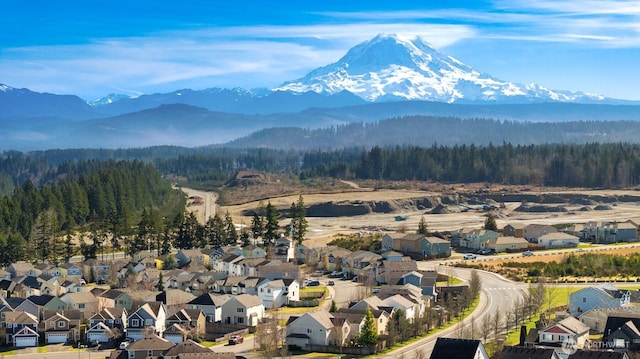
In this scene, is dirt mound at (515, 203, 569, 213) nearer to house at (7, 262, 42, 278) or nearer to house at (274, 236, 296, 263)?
house at (274, 236, 296, 263)

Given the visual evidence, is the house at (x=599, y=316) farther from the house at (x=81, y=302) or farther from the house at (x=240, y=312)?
the house at (x=81, y=302)

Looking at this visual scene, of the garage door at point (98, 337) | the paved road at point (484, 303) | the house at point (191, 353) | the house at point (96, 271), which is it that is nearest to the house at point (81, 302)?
the garage door at point (98, 337)

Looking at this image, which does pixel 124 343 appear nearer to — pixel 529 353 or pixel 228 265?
pixel 529 353

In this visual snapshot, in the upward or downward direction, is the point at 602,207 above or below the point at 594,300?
above

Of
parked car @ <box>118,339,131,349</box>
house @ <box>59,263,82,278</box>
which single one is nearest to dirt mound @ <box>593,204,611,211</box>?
house @ <box>59,263,82,278</box>

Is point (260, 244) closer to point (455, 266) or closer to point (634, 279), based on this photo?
point (455, 266)

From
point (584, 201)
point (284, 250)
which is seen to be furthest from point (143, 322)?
point (584, 201)
